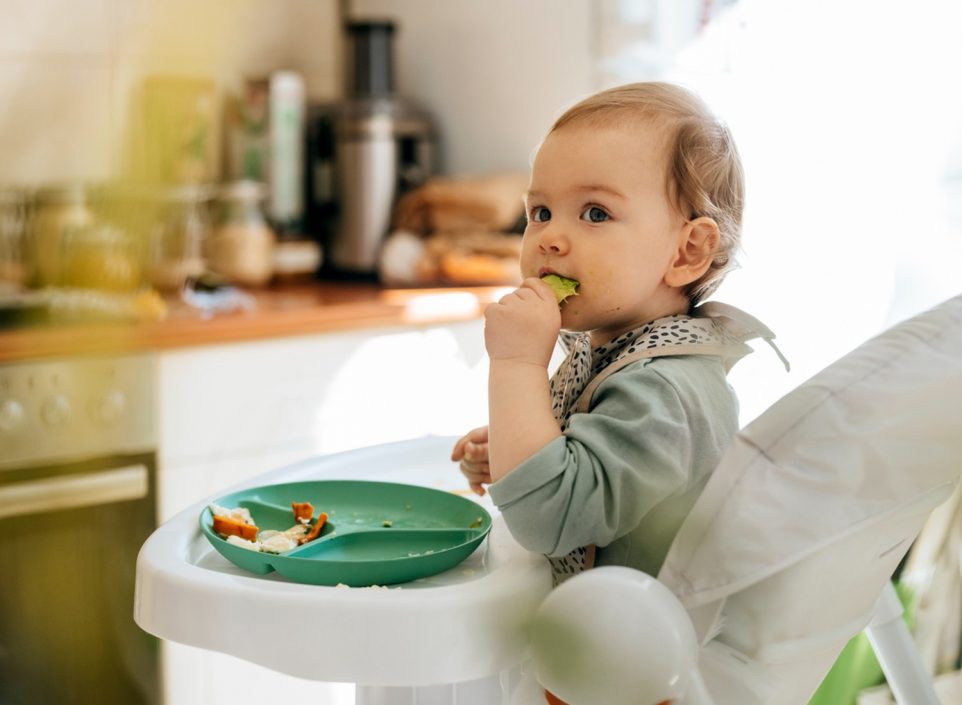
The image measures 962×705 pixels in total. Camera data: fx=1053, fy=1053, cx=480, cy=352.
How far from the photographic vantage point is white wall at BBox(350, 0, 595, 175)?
2.12 m

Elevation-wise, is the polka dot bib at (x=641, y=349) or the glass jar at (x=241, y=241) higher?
the polka dot bib at (x=641, y=349)

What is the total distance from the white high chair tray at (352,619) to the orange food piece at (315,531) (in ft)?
0.17

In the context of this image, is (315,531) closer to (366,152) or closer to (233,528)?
(233,528)

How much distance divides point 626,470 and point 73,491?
1165mm

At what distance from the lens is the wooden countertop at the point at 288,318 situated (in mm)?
1562

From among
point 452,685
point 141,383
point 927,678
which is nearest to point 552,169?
point 452,685

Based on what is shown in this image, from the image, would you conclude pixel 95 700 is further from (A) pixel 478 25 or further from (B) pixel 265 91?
(A) pixel 478 25

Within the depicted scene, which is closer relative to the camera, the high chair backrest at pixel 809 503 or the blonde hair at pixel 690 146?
the high chair backrest at pixel 809 503

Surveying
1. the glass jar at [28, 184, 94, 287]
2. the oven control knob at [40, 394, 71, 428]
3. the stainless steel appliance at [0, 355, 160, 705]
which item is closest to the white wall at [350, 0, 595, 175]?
the glass jar at [28, 184, 94, 287]

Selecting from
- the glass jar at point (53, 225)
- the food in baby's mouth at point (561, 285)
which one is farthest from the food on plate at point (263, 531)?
the glass jar at point (53, 225)

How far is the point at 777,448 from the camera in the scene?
26.5 inches

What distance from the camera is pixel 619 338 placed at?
874mm

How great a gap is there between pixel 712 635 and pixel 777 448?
14 cm

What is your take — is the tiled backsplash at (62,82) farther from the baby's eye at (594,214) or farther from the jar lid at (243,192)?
the baby's eye at (594,214)
